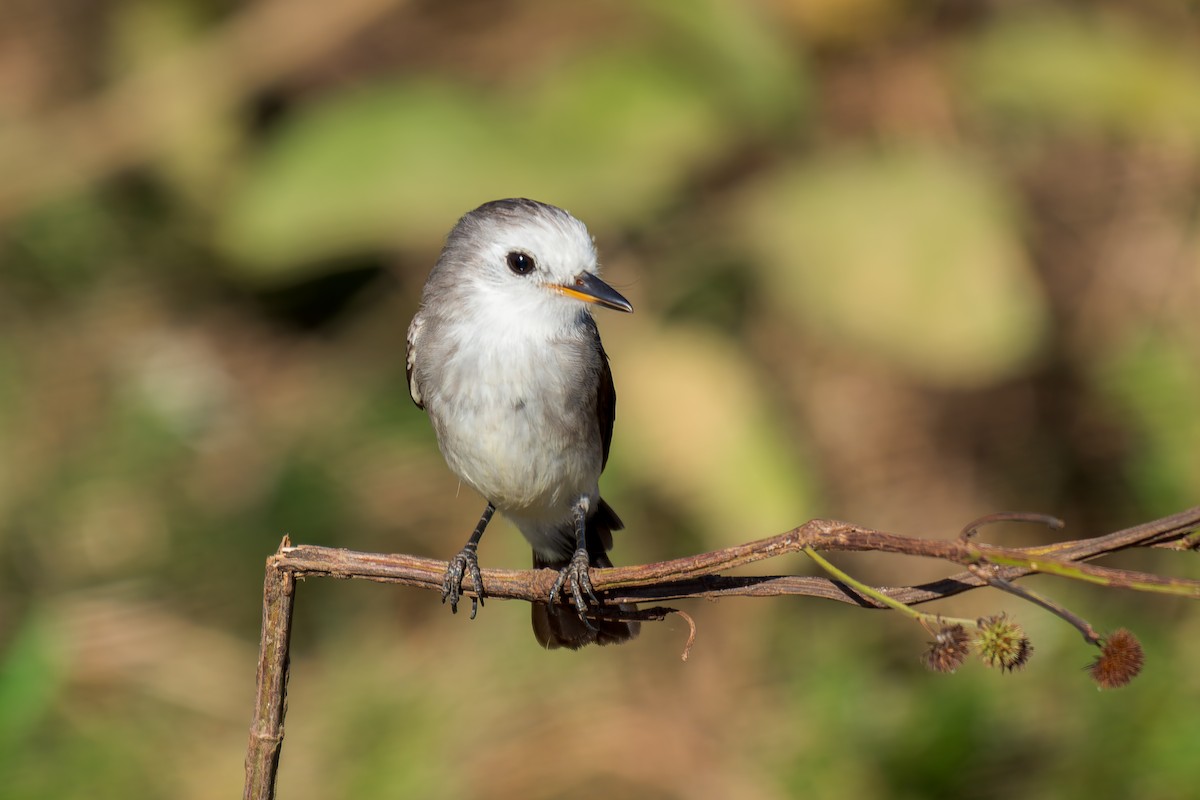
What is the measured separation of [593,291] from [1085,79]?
3511 millimetres

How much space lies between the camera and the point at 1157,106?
6.14 m

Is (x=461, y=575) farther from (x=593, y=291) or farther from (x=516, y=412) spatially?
(x=593, y=291)

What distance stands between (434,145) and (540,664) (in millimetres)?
2265

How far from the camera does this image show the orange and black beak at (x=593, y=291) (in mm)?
3529

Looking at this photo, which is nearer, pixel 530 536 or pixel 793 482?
pixel 530 536

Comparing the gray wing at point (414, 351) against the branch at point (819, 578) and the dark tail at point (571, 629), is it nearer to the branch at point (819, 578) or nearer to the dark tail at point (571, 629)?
the dark tail at point (571, 629)

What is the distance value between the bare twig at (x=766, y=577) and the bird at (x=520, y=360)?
3.13 feet

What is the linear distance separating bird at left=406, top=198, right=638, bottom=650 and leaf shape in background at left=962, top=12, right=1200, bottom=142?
10.6 feet

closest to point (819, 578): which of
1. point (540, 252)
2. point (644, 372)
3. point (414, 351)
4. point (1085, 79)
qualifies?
point (540, 252)

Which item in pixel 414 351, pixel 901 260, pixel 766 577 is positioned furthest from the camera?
pixel 901 260

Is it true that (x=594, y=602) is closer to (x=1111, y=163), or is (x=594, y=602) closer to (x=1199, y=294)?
(x=1199, y=294)

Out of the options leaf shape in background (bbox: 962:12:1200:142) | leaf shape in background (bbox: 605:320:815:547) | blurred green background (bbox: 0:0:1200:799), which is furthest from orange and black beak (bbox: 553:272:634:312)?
leaf shape in background (bbox: 962:12:1200:142)

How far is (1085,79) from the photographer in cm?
619

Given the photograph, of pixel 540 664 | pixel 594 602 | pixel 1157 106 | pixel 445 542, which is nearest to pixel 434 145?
pixel 445 542
